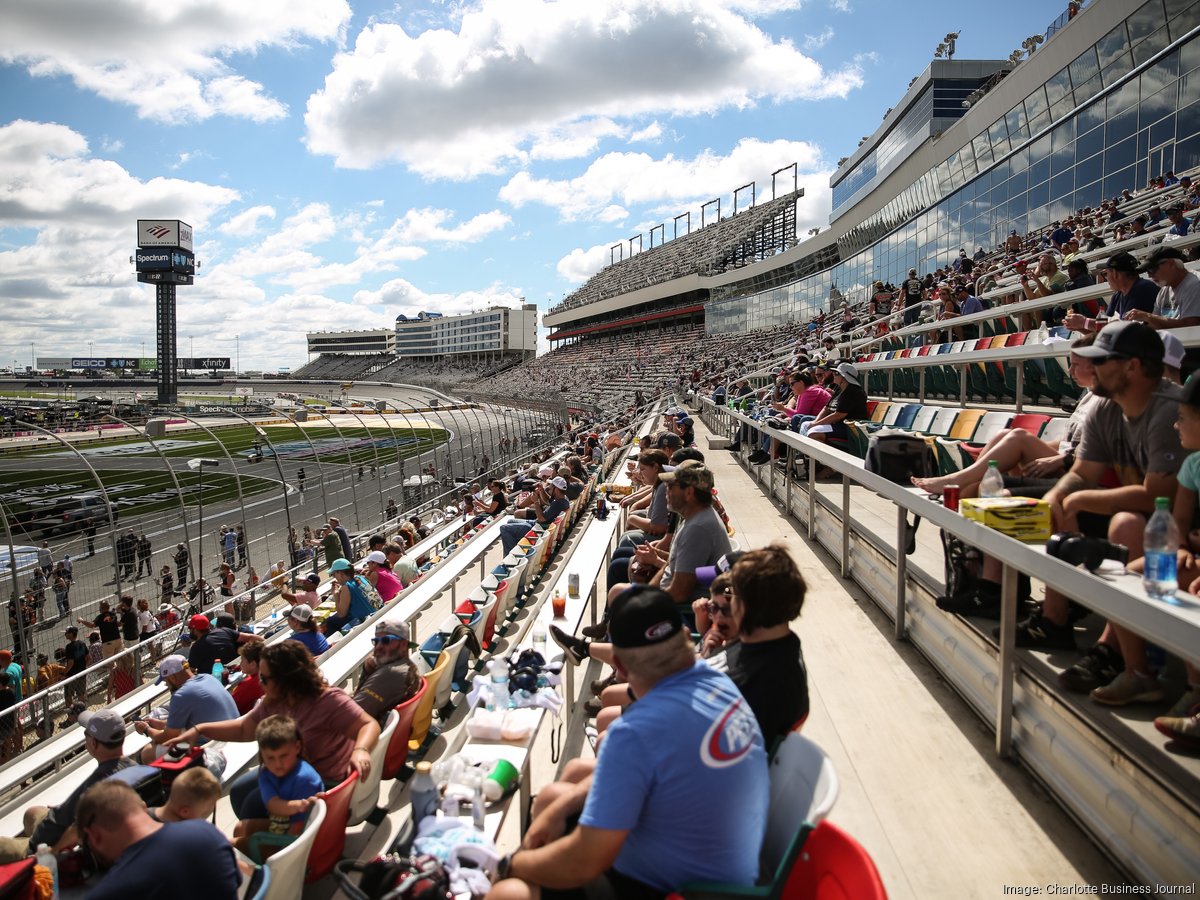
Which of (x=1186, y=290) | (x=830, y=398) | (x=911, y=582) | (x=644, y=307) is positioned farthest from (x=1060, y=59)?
(x=644, y=307)

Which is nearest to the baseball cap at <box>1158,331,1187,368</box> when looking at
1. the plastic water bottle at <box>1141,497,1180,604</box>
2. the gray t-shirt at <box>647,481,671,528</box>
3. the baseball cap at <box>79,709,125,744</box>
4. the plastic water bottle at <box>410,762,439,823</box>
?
the plastic water bottle at <box>1141,497,1180,604</box>

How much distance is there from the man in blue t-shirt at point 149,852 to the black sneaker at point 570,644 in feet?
5.22

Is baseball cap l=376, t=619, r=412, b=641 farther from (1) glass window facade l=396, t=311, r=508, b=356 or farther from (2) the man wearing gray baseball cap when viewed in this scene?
(1) glass window facade l=396, t=311, r=508, b=356

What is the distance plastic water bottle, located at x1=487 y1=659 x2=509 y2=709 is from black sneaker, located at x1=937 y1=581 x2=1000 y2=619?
2259 millimetres

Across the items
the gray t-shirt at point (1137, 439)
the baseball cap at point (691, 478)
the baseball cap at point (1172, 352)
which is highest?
the baseball cap at point (1172, 352)

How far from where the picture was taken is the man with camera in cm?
275

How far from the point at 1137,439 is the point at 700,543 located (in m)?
→ 2.05

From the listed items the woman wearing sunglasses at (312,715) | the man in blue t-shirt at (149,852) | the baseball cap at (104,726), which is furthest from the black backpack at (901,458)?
the baseball cap at (104,726)

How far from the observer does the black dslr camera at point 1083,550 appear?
2.37 m

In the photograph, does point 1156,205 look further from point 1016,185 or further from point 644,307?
point 644,307

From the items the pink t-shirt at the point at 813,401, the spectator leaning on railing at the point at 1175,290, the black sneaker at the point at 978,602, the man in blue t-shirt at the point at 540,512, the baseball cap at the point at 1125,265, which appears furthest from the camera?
the man in blue t-shirt at the point at 540,512

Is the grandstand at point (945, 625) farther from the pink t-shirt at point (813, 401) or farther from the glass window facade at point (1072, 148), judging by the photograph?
the pink t-shirt at point (813, 401)

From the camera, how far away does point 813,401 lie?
314 inches

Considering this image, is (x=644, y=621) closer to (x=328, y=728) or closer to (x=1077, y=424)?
(x=328, y=728)
